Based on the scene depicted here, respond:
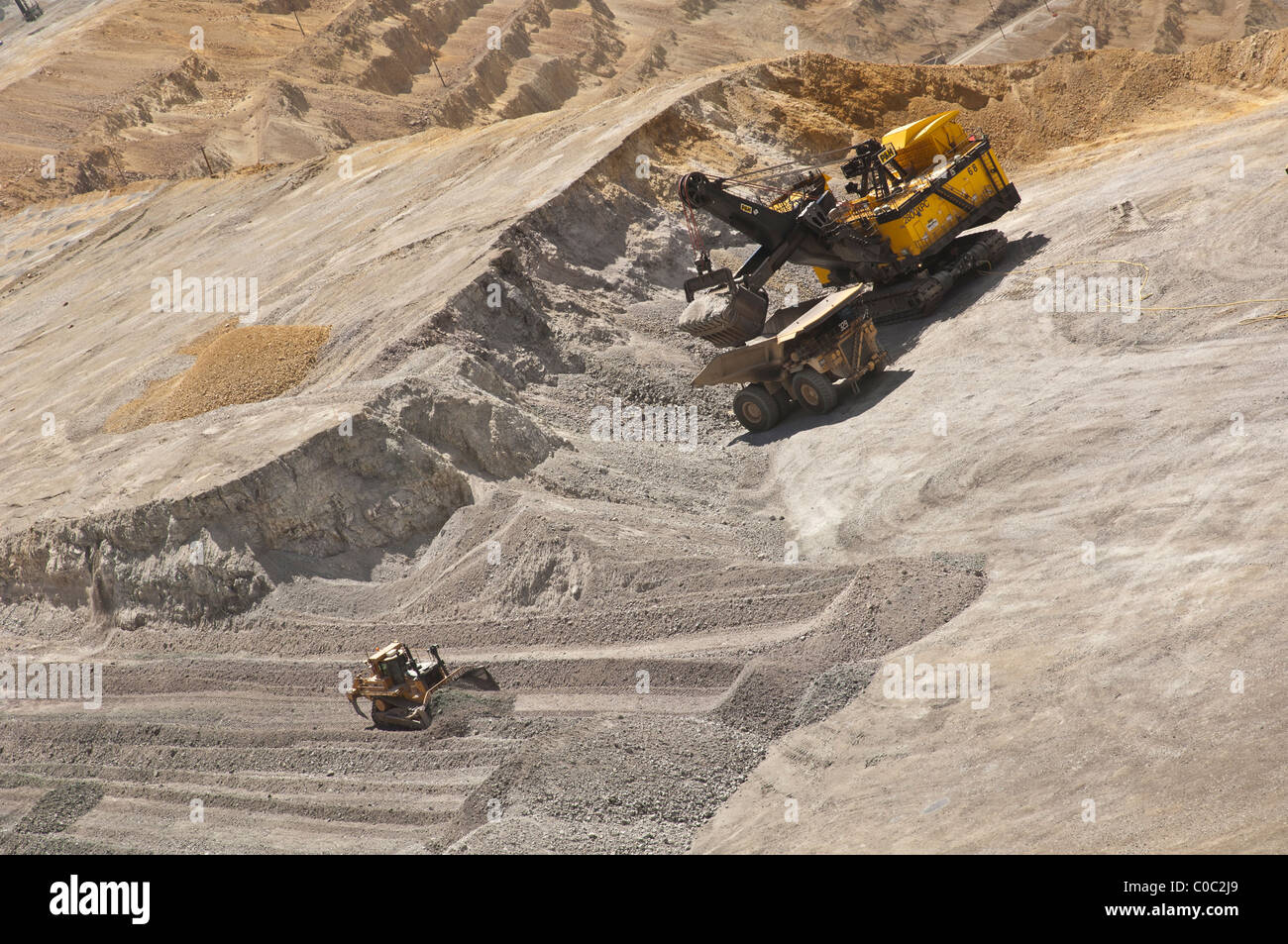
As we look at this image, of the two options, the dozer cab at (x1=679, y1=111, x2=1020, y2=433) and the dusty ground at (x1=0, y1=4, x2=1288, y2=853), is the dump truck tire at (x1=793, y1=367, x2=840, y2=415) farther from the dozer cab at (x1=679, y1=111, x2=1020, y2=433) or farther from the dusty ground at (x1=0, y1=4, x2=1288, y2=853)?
the dusty ground at (x1=0, y1=4, x2=1288, y2=853)

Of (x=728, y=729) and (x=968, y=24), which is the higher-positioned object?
(x=968, y=24)

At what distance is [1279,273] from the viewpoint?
14000 mm

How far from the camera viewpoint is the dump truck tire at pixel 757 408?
16344 mm

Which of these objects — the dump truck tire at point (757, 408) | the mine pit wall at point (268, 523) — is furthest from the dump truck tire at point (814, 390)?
the mine pit wall at point (268, 523)

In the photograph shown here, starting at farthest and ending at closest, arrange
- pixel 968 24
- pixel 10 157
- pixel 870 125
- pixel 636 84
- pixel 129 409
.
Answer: pixel 968 24 → pixel 636 84 → pixel 10 157 → pixel 870 125 → pixel 129 409

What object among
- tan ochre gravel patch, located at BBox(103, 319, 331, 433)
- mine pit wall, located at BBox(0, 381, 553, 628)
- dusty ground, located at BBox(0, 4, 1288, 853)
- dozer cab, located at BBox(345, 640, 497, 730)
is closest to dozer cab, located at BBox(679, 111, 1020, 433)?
dusty ground, located at BBox(0, 4, 1288, 853)

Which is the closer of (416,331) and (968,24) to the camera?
(416,331)

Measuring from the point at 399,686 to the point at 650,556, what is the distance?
3304 millimetres

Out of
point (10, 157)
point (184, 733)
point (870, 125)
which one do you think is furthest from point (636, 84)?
point (184, 733)

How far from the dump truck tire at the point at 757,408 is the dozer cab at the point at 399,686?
7.14m

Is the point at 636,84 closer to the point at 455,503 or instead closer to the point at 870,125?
the point at 870,125

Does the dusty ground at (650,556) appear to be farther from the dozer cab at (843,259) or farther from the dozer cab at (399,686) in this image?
the dozer cab at (843,259)

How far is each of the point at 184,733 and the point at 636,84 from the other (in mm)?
39915

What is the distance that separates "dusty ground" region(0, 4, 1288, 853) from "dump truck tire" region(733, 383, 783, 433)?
0.94 feet
